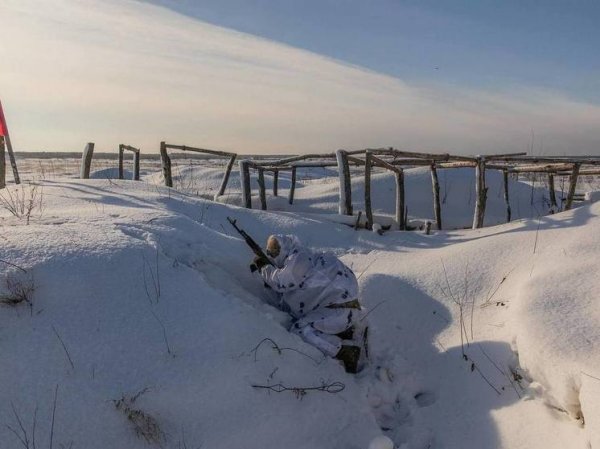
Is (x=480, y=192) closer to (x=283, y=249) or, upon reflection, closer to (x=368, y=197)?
(x=368, y=197)

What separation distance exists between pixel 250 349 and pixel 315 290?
82 cm

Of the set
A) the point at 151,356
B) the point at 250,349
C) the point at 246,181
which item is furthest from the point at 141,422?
the point at 246,181

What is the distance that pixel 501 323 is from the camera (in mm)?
4230

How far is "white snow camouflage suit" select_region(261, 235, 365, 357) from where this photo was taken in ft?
12.8

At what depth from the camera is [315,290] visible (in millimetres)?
3965

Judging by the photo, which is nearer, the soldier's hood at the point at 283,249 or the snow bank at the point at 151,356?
the snow bank at the point at 151,356

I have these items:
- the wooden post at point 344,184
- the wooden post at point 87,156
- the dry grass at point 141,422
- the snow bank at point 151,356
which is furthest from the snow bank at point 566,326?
the wooden post at point 87,156

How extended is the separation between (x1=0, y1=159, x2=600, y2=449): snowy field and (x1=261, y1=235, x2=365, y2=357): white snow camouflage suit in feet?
0.59

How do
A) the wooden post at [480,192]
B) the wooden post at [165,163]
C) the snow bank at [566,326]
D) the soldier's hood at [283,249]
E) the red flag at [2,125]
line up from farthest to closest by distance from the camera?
1. the wooden post at [165,163]
2. the red flag at [2,125]
3. the wooden post at [480,192]
4. the soldier's hood at [283,249]
5. the snow bank at [566,326]

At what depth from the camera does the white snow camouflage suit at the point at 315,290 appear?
3.89 metres

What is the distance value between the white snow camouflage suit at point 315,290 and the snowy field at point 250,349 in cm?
18

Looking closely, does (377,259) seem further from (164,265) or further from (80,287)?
(80,287)

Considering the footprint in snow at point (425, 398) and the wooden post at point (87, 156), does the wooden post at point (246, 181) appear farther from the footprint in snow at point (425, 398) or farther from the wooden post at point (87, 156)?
the footprint in snow at point (425, 398)

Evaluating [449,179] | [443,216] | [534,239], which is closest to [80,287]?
[534,239]
